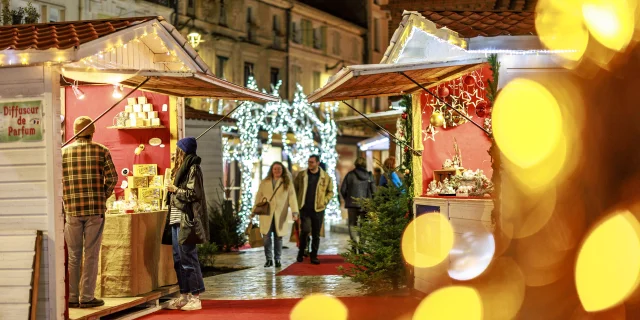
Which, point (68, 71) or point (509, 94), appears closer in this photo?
point (509, 94)

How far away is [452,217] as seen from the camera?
1021 cm

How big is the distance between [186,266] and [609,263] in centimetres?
505

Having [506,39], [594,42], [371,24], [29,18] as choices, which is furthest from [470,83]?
[371,24]

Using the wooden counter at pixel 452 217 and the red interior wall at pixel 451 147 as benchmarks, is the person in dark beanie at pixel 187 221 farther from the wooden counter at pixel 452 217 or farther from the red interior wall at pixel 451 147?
the red interior wall at pixel 451 147

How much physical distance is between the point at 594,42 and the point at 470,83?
4.93 meters

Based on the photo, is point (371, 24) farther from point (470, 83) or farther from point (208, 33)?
point (470, 83)

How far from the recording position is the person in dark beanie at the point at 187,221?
9766 millimetres

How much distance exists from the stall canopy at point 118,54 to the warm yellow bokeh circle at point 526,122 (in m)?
3.10

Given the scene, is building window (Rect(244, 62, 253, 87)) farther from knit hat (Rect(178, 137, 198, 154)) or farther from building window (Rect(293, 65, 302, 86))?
knit hat (Rect(178, 137, 198, 154))

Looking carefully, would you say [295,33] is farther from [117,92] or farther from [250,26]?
[117,92]

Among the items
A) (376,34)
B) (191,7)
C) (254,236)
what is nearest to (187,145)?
(254,236)

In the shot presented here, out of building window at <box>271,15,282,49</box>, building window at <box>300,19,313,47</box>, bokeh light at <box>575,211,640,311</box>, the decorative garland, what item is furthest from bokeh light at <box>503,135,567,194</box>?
→ building window at <box>300,19,313,47</box>

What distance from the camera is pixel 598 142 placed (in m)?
6.52

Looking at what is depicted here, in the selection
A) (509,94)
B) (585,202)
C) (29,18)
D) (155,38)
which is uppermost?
(29,18)
